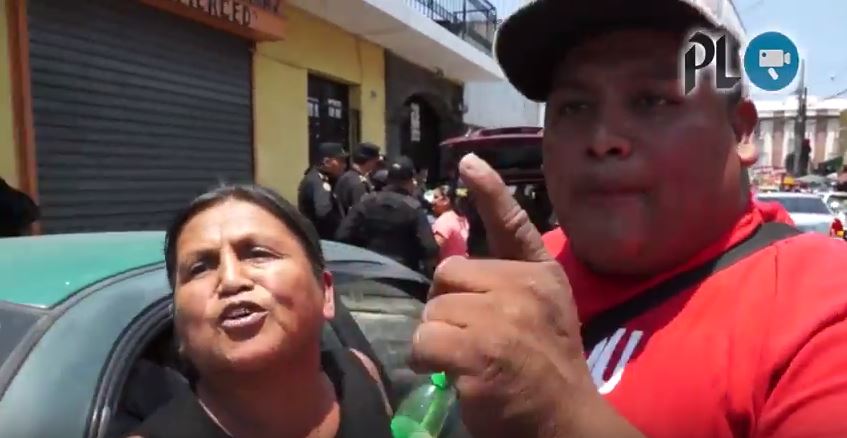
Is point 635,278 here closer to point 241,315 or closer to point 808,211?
point 241,315

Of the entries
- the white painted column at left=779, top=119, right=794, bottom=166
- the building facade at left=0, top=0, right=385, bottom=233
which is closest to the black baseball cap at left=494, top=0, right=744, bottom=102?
the building facade at left=0, top=0, right=385, bottom=233

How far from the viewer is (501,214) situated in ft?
2.92

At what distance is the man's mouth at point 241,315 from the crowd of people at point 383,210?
3.33 metres

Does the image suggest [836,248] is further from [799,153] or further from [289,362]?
[799,153]

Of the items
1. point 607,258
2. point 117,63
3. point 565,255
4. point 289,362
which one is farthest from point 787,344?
point 117,63

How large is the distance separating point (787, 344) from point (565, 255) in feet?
1.42

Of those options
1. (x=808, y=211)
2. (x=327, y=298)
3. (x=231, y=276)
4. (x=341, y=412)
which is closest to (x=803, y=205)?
(x=808, y=211)

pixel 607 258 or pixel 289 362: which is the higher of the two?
pixel 607 258

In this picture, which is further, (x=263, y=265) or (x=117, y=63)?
(x=117, y=63)

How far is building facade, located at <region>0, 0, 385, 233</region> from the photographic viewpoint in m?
6.12

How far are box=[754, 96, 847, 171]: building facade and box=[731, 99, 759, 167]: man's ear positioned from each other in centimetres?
5544

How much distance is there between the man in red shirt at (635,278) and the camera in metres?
0.81

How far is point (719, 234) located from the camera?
1.08m

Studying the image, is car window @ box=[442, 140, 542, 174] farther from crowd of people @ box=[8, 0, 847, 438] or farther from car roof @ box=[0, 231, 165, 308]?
crowd of people @ box=[8, 0, 847, 438]
